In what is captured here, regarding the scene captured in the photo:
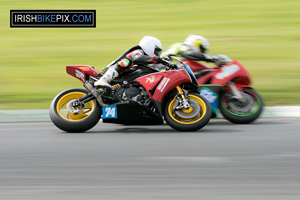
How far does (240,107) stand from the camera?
362 inches

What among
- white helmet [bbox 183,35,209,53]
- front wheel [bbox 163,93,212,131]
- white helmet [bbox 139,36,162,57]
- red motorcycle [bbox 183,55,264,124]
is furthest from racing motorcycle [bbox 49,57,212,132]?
white helmet [bbox 183,35,209,53]

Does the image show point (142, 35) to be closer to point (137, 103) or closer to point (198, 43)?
point (198, 43)

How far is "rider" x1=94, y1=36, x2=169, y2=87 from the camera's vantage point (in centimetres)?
844

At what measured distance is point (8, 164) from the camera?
6648 mm

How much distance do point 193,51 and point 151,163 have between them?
3185 mm

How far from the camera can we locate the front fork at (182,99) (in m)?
8.38

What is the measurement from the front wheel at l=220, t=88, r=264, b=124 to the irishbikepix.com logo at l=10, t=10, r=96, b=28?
11893mm

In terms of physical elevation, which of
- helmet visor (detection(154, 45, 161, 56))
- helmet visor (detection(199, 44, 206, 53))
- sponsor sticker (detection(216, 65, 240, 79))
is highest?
helmet visor (detection(199, 44, 206, 53))

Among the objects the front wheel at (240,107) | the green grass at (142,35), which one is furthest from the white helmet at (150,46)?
the green grass at (142,35)

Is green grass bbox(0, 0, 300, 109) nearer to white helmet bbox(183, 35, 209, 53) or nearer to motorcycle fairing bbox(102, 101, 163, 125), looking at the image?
white helmet bbox(183, 35, 209, 53)

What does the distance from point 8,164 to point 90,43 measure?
11586 millimetres

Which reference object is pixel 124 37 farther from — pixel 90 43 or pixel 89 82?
pixel 89 82

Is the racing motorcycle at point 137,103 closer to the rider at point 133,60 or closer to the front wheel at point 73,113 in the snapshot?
the front wheel at point 73,113

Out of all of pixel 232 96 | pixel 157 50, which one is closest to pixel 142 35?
pixel 232 96
